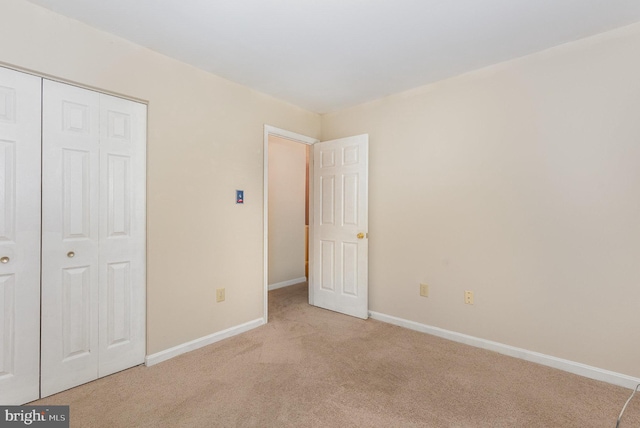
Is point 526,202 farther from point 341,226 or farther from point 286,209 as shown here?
point 286,209

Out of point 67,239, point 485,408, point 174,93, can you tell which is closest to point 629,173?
point 485,408

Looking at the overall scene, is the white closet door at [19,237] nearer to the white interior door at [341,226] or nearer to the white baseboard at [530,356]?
the white interior door at [341,226]

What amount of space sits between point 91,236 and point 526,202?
129 inches

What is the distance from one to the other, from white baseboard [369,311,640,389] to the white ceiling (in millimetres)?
2391

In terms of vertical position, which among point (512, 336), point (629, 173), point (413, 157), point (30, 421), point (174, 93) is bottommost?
point (30, 421)

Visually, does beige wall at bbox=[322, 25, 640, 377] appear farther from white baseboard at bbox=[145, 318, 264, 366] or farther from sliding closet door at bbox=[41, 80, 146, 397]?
sliding closet door at bbox=[41, 80, 146, 397]

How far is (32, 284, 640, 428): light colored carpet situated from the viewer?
1697 millimetres

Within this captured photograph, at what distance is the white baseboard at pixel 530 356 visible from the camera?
6.71 ft

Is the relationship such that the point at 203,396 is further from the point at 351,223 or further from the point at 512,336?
the point at 512,336

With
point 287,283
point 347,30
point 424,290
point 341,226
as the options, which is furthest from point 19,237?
point 287,283

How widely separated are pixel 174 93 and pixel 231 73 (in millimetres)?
546

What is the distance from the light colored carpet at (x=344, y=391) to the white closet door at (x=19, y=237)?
259 millimetres

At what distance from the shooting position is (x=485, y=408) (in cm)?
180

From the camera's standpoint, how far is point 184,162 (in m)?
2.51
